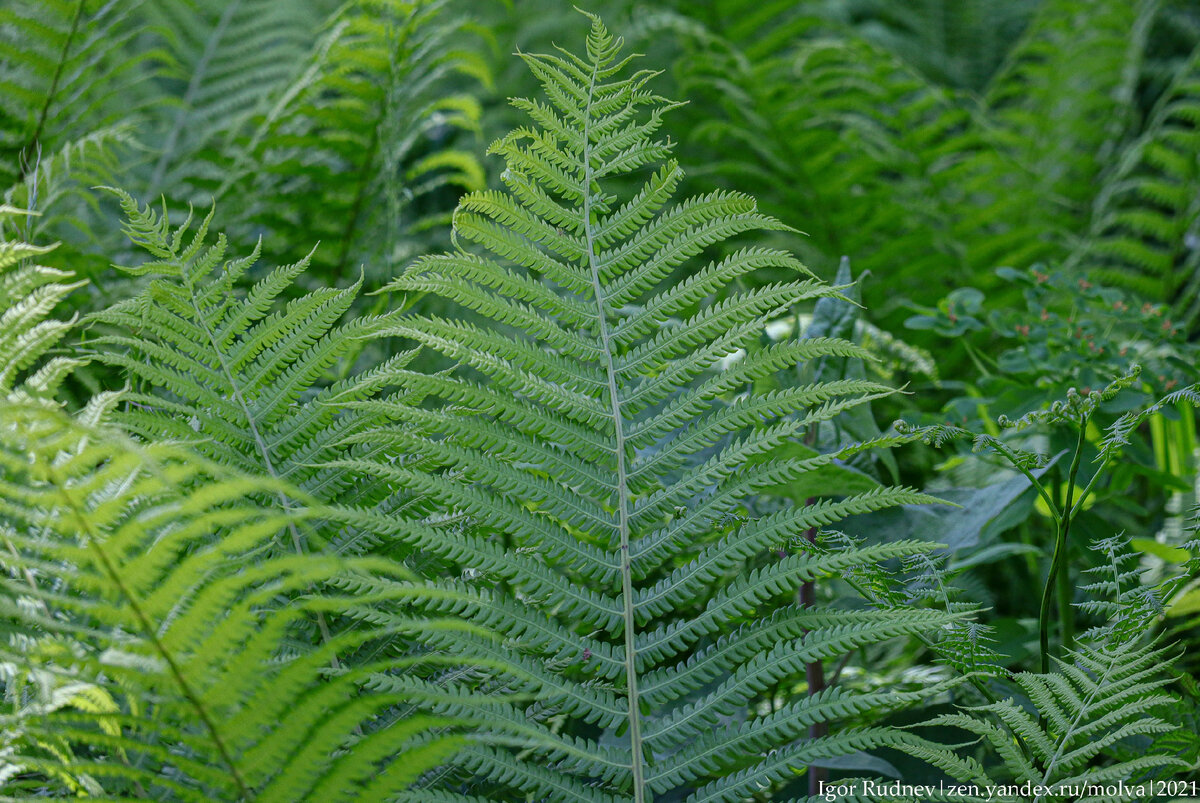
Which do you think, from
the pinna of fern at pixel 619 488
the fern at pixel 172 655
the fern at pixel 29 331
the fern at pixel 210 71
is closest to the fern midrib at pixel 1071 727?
the pinna of fern at pixel 619 488

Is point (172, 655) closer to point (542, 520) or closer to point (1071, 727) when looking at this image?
point (542, 520)

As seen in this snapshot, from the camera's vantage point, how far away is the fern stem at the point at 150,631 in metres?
0.57

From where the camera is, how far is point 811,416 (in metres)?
0.87

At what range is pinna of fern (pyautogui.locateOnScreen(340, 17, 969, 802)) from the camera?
2.71 ft

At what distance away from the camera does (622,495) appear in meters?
0.92

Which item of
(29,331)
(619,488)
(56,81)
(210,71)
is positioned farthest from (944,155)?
(29,331)

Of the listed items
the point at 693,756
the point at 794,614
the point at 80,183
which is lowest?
the point at 693,756

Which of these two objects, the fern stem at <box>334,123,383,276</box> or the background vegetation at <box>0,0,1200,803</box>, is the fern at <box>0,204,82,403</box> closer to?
the background vegetation at <box>0,0,1200,803</box>

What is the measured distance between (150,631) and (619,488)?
47 centimetres

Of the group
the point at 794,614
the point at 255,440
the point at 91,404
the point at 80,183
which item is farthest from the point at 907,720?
the point at 80,183

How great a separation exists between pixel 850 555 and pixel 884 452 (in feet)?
1.19

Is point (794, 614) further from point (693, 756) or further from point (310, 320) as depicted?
point (310, 320)

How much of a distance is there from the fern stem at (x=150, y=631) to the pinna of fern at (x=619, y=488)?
21cm

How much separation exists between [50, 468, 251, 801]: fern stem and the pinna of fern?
0.21 metres
